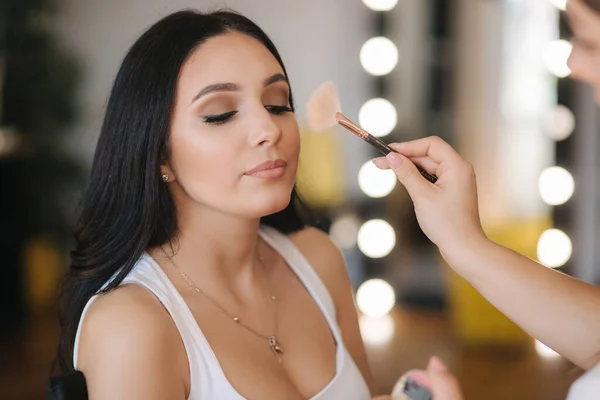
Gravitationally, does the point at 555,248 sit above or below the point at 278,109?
below

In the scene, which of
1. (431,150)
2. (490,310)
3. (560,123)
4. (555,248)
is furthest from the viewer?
(560,123)

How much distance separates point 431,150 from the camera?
109 centimetres

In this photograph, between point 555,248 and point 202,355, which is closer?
point 202,355

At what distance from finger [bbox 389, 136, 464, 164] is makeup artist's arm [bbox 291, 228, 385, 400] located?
47cm

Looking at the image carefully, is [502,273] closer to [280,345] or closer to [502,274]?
[502,274]

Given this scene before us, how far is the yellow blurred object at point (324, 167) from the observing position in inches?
178

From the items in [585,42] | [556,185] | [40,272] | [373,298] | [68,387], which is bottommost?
[373,298]

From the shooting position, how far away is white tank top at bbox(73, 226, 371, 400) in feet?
3.71

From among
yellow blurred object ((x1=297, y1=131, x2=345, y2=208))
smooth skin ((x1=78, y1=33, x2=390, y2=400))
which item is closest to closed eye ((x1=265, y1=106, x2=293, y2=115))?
smooth skin ((x1=78, y1=33, x2=390, y2=400))

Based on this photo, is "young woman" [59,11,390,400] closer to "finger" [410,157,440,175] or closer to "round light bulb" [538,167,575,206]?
"finger" [410,157,440,175]

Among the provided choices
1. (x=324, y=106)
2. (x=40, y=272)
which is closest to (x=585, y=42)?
(x=324, y=106)

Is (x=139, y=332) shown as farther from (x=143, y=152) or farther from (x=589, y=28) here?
(x=589, y=28)

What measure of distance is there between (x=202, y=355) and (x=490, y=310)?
9.75 ft

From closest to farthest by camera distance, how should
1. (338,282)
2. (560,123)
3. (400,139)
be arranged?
(338,282) → (560,123) → (400,139)
